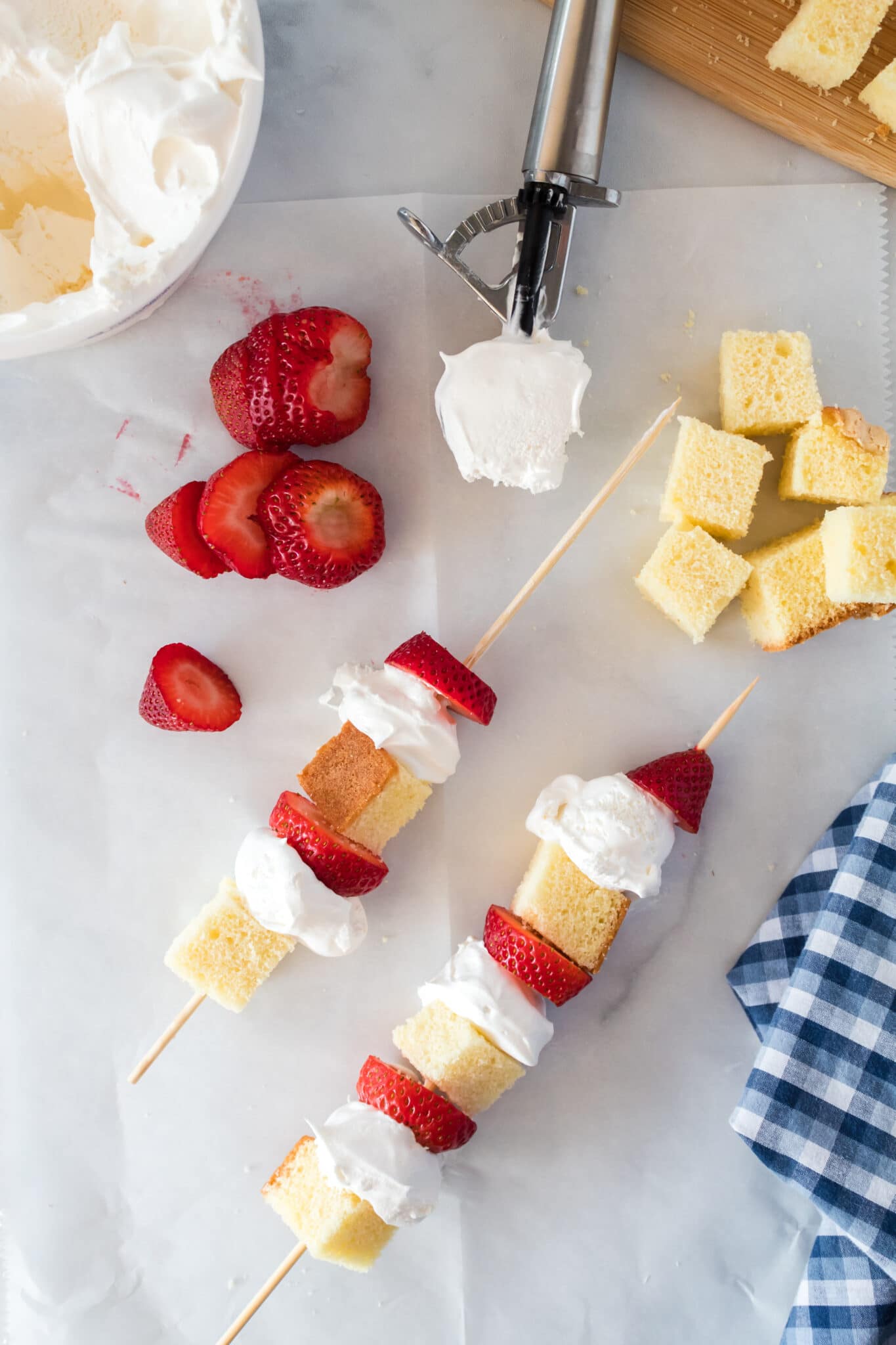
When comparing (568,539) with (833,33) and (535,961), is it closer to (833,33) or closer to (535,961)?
(535,961)

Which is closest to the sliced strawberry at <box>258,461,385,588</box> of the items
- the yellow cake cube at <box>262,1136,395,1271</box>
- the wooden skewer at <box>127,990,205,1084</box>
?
the wooden skewer at <box>127,990,205,1084</box>

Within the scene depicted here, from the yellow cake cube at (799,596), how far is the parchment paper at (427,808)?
10cm

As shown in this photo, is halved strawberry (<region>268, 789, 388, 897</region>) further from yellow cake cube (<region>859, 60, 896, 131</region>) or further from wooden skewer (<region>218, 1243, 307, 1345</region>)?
yellow cake cube (<region>859, 60, 896, 131</region>)

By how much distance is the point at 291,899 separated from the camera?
1542 mm

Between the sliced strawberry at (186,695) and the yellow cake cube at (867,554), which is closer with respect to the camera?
the yellow cake cube at (867,554)

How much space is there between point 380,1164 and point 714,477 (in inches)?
49.8

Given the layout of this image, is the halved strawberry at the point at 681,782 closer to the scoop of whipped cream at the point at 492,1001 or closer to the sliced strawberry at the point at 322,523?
the scoop of whipped cream at the point at 492,1001

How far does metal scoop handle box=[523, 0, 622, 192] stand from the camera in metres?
1.53

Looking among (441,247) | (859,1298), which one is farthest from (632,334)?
(859,1298)

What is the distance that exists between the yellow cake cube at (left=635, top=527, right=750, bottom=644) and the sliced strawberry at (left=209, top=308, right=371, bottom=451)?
592 mm

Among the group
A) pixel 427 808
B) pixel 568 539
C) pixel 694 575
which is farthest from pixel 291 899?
pixel 694 575

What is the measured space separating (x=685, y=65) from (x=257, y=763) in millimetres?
1462

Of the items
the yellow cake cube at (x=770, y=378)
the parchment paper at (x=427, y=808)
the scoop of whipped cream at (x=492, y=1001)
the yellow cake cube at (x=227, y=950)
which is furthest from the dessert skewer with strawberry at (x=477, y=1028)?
the yellow cake cube at (x=770, y=378)

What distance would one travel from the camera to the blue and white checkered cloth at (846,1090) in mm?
1633
